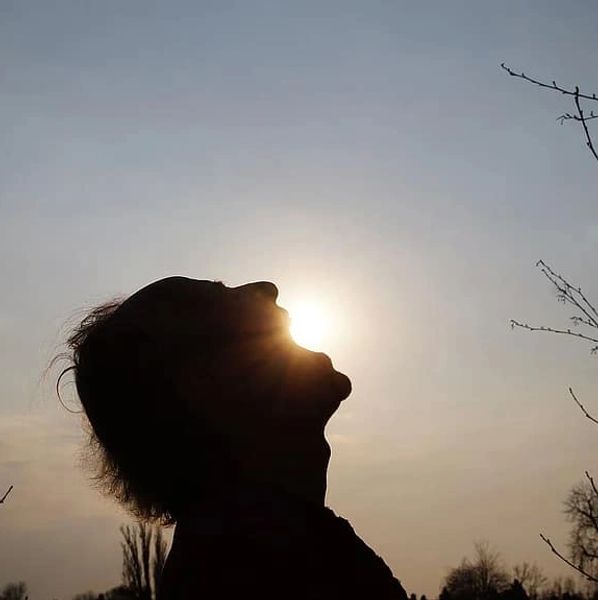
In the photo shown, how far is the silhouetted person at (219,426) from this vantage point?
201cm

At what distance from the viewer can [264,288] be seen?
2.73 meters

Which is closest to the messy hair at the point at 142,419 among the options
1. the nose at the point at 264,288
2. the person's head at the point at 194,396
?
the person's head at the point at 194,396

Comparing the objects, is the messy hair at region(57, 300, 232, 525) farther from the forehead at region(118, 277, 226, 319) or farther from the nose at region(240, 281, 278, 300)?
the nose at region(240, 281, 278, 300)

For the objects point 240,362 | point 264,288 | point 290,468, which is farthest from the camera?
point 264,288

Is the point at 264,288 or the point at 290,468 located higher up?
the point at 264,288

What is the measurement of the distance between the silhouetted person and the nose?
0.13 ft

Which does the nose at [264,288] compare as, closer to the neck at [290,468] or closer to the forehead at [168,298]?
the forehead at [168,298]

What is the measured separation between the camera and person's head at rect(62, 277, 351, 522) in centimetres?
231

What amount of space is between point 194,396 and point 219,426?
110 mm

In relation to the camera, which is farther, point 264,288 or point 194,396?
point 264,288

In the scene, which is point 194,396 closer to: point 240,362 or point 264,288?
point 240,362

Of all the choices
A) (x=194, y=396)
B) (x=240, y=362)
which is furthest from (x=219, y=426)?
(x=240, y=362)

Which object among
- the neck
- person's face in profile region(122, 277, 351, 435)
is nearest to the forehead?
person's face in profile region(122, 277, 351, 435)

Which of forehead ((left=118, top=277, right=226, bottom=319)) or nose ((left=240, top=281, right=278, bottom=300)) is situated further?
nose ((left=240, top=281, right=278, bottom=300))
